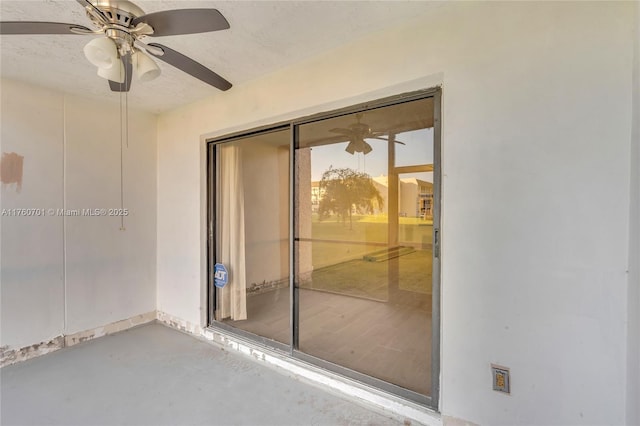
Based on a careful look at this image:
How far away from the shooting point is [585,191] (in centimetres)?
137

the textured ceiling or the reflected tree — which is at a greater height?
the textured ceiling

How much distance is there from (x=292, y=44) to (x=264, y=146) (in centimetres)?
124

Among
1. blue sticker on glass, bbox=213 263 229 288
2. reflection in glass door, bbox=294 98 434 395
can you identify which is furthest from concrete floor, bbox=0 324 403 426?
blue sticker on glass, bbox=213 263 229 288

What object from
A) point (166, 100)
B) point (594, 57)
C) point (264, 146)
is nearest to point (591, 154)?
point (594, 57)

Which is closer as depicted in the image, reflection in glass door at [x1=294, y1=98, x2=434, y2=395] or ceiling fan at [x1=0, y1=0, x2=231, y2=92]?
ceiling fan at [x1=0, y1=0, x2=231, y2=92]

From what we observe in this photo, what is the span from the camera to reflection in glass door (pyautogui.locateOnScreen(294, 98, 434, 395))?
88.1 inches

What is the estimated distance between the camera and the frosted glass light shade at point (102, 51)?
135 centimetres

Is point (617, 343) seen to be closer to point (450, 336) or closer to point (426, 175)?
point (450, 336)

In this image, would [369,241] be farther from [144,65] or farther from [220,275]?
[144,65]

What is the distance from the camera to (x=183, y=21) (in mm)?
1303

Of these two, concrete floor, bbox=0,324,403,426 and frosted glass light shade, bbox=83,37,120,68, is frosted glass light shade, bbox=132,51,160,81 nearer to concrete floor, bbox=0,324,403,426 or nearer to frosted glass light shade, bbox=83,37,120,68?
frosted glass light shade, bbox=83,37,120,68

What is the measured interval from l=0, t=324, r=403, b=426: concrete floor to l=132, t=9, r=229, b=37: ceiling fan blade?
229 cm

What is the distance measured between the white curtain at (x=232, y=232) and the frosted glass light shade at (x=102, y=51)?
1673 millimetres

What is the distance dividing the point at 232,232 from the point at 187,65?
6.29 ft
